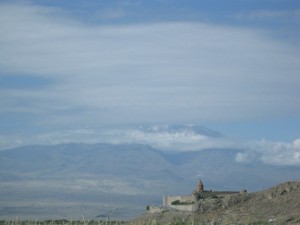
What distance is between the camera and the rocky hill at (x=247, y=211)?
31.1 meters

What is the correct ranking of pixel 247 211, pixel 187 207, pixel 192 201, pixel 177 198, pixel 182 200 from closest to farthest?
pixel 247 211, pixel 187 207, pixel 192 201, pixel 182 200, pixel 177 198

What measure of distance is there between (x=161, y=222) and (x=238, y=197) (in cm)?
465

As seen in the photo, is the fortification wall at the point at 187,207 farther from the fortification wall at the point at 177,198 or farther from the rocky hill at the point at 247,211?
the fortification wall at the point at 177,198

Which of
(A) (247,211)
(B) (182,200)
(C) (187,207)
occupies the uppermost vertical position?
(B) (182,200)

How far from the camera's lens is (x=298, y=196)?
34125mm

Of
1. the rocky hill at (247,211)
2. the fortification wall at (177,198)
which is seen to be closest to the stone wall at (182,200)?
the fortification wall at (177,198)

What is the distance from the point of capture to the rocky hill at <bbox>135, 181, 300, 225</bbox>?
31.1 m

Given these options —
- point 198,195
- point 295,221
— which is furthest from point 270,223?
point 198,195

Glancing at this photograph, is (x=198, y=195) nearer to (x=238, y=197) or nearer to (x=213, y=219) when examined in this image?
(x=238, y=197)

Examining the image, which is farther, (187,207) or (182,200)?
(182,200)

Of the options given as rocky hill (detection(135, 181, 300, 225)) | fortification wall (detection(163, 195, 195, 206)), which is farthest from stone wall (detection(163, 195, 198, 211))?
rocky hill (detection(135, 181, 300, 225))

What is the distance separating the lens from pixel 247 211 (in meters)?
33.4

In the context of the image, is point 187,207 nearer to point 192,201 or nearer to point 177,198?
point 192,201

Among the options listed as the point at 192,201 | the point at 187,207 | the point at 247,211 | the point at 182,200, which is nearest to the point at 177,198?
the point at 182,200
